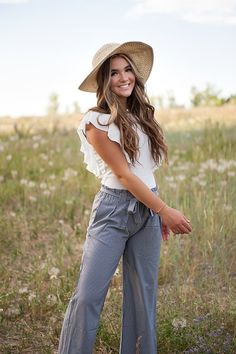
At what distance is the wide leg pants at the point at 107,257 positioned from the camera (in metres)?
3.11

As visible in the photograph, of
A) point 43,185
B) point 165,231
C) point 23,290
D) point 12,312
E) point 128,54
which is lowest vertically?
point 12,312

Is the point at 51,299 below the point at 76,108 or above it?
below

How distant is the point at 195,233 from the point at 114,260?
2344mm

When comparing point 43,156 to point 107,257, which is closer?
point 107,257

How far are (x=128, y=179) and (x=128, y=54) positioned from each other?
68cm

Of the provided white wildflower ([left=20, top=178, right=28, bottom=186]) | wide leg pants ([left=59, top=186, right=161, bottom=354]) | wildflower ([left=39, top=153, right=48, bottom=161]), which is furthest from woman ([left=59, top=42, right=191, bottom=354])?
wildflower ([left=39, top=153, right=48, bottom=161])

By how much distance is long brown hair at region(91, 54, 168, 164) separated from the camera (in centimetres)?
309

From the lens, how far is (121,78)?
10.6 ft

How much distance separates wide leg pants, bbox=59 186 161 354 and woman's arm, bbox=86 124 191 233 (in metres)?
0.10

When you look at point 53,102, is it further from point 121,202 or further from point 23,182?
point 121,202

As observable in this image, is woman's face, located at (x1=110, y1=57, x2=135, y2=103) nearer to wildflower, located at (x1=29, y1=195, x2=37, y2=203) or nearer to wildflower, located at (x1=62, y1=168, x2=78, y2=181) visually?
wildflower, located at (x1=29, y1=195, x2=37, y2=203)

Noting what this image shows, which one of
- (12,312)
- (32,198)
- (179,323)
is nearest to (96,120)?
(179,323)

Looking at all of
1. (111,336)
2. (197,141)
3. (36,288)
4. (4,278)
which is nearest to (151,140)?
(111,336)

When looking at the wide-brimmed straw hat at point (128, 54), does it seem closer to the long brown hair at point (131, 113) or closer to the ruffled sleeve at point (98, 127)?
the long brown hair at point (131, 113)
